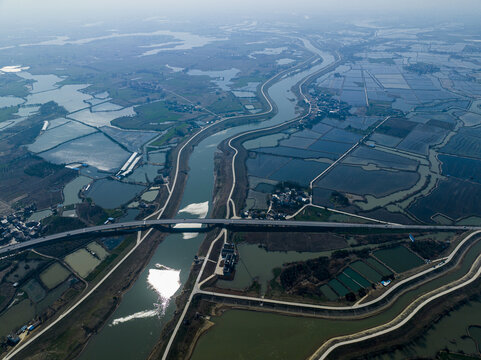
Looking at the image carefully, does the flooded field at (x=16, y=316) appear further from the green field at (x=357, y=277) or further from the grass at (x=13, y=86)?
the grass at (x=13, y=86)

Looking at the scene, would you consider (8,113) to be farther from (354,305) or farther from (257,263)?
(354,305)

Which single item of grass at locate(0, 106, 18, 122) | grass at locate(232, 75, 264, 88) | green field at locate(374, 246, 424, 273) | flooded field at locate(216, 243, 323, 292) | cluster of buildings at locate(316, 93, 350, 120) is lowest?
grass at locate(0, 106, 18, 122)

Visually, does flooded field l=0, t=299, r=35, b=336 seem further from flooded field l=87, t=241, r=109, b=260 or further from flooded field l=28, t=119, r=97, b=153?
flooded field l=28, t=119, r=97, b=153

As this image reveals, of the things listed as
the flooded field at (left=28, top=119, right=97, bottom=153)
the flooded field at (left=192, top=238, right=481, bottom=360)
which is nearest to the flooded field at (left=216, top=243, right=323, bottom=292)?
the flooded field at (left=192, top=238, right=481, bottom=360)

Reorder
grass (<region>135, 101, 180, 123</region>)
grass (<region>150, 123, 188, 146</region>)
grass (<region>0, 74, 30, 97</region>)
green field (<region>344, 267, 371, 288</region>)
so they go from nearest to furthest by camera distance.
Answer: green field (<region>344, 267, 371, 288</region>) < grass (<region>150, 123, 188, 146</region>) < grass (<region>135, 101, 180, 123</region>) < grass (<region>0, 74, 30, 97</region>)

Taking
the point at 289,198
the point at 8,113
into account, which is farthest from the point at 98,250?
the point at 8,113

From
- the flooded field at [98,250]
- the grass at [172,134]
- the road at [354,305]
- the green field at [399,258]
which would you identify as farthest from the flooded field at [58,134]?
the green field at [399,258]
